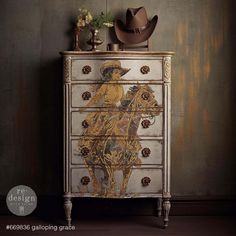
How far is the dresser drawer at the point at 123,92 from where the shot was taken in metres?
4.54

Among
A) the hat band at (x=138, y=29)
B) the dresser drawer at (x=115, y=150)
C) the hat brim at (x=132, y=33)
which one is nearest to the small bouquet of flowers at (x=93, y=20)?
the hat brim at (x=132, y=33)

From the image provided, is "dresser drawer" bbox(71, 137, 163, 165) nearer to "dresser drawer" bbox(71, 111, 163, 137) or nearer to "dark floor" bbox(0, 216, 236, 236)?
"dresser drawer" bbox(71, 111, 163, 137)

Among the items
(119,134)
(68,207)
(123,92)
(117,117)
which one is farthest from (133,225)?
(123,92)

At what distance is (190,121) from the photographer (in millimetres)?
5164

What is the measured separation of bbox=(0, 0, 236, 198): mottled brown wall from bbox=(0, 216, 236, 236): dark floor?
1.11ft

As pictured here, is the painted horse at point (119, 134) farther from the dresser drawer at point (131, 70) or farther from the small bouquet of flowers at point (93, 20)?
the small bouquet of flowers at point (93, 20)

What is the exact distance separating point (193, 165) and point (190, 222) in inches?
23.4

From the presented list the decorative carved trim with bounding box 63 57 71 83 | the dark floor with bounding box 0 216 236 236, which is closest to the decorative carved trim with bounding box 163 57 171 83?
the decorative carved trim with bounding box 63 57 71 83

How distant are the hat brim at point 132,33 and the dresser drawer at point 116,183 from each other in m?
1.30

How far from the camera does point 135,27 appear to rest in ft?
16.2

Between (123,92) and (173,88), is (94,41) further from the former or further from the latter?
(173,88)

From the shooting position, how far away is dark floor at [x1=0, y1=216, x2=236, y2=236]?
4531 millimetres

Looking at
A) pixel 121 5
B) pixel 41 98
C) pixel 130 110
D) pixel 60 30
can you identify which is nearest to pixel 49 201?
pixel 41 98

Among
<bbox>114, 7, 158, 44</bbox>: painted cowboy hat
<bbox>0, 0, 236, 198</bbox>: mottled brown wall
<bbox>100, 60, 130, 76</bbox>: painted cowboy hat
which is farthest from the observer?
<bbox>0, 0, 236, 198</bbox>: mottled brown wall
